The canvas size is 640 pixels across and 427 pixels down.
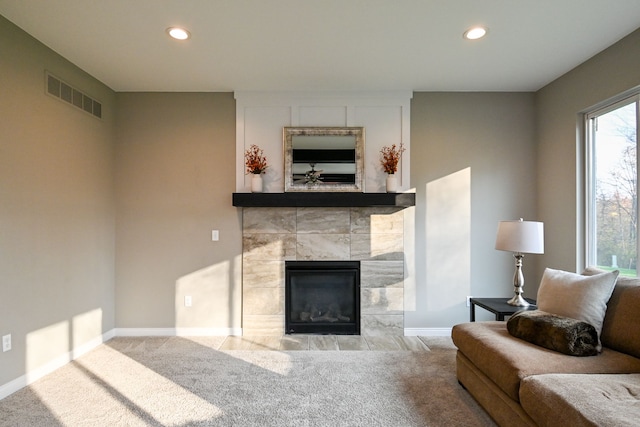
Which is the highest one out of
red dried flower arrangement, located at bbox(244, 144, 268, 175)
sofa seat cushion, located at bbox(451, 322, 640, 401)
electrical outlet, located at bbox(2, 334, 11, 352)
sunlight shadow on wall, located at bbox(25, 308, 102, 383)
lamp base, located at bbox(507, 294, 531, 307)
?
red dried flower arrangement, located at bbox(244, 144, 268, 175)

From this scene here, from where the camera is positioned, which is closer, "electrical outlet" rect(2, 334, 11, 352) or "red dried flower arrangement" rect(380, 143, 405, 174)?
"electrical outlet" rect(2, 334, 11, 352)

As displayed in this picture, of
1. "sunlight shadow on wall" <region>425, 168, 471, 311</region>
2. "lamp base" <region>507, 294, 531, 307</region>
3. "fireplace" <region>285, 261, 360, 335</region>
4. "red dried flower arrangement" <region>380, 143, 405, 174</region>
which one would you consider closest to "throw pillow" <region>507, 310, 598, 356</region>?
"lamp base" <region>507, 294, 531, 307</region>

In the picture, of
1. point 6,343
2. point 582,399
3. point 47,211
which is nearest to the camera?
point 582,399

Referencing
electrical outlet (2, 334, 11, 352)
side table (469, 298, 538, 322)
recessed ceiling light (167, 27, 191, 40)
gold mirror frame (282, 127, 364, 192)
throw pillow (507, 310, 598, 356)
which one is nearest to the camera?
throw pillow (507, 310, 598, 356)

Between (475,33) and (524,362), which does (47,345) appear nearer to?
(524,362)

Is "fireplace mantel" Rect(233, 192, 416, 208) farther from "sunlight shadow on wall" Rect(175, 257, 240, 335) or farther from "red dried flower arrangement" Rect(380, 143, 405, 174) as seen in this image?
"sunlight shadow on wall" Rect(175, 257, 240, 335)

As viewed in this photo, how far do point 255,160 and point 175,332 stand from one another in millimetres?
2098

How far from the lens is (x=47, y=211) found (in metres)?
2.93

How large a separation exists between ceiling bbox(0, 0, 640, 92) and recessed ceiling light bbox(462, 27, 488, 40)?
0.05 meters

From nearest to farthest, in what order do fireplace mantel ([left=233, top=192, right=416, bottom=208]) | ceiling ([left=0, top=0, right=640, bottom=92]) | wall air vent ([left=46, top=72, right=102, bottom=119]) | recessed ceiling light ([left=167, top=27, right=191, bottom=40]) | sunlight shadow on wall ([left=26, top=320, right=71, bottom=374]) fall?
ceiling ([left=0, top=0, right=640, bottom=92])
recessed ceiling light ([left=167, top=27, right=191, bottom=40])
sunlight shadow on wall ([left=26, top=320, right=71, bottom=374])
wall air vent ([left=46, top=72, right=102, bottom=119])
fireplace mantel ([left=233, top=192, right=416, bottom=208])

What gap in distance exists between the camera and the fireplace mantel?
3.73 m

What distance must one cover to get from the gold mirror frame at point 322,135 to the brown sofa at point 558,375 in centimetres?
186


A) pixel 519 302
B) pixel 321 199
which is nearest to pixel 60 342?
pixel 321 199

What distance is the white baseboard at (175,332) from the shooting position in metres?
3.89
